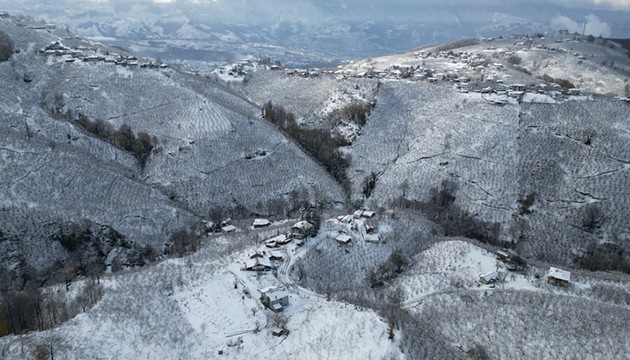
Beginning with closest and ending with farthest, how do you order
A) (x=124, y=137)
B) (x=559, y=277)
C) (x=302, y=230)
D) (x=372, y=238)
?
1. (x=559, y=277)
2. (x=302, y=230)
3. (x=372, y=238)
4. (x=124, y=137)

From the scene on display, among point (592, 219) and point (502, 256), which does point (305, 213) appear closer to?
point (502, 256)

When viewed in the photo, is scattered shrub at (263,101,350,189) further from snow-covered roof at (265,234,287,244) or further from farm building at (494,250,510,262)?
farm building at (494,250,510,262)

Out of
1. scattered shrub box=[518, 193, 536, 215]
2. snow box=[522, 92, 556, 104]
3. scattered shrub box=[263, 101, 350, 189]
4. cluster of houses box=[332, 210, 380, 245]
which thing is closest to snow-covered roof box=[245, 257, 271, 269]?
cluster of houses box=[332, 210, 380, 245]

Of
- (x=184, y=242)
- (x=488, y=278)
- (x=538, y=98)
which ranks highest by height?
(x=538, y=98)

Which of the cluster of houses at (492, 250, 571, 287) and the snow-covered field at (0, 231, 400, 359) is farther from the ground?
the cluster of houses at (492, 250, 571, 287)

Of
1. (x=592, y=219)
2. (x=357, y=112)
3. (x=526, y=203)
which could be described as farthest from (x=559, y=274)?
(x=357, y=112)

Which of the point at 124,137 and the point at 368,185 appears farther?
the point at 124,137
